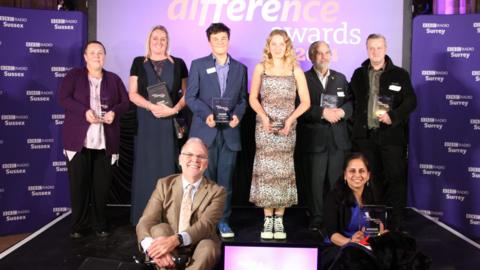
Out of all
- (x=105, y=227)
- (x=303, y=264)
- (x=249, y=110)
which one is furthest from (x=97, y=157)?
(x=303, y=264)

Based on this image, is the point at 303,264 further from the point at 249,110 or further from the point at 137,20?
the point at 137,20

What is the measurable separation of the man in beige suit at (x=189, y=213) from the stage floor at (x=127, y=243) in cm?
47

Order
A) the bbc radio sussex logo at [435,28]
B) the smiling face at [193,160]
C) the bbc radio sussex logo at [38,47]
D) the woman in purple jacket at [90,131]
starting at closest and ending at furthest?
the smiling face at [193,160] → the woman in purple jacket at [90,131] → the bbc radio sussex logo at [38,47] → the bbc radio sussex logo at [435,28]

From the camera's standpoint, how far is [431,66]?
5.21m

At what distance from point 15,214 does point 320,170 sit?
2.63 metres

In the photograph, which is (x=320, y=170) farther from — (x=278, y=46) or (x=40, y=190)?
(x=40, y=190)

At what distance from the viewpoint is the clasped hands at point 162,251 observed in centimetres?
287

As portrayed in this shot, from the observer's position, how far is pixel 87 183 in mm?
4391

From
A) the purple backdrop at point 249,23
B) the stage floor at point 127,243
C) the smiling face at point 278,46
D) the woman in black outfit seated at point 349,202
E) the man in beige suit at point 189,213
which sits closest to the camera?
the man in beige suit at point 189,213

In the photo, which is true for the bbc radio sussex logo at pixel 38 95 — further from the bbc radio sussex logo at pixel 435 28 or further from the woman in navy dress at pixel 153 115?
the bbc radio sussex logo at pixel 435 28

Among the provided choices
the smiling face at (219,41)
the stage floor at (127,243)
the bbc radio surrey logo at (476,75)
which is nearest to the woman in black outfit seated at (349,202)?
the stage floor at (127,243)

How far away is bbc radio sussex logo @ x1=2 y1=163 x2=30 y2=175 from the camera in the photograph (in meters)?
4.88

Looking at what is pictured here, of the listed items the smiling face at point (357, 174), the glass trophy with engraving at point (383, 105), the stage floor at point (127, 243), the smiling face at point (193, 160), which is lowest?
the stage floor at point (127, 243)

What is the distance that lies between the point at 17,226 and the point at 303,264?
10.3 ft
